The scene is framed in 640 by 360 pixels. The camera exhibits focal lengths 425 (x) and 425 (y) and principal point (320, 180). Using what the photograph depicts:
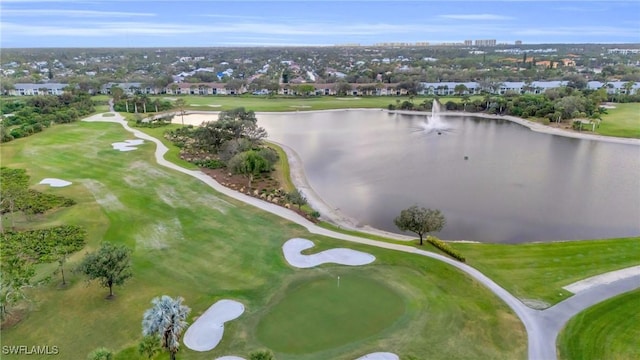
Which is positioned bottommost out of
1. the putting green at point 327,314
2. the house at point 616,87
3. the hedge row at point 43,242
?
the putting green at point 327,314

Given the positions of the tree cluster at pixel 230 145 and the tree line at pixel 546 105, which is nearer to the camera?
the tree cluster at pixel 230 145

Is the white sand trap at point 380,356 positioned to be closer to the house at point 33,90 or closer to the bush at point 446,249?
the bush at point 446,249

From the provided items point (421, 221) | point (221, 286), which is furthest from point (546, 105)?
point (221, 286)

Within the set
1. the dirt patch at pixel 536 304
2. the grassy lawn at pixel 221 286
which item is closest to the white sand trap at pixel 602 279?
the dirt patch at pixel 536 304

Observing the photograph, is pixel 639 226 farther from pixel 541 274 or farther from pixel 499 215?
pixel 541 274

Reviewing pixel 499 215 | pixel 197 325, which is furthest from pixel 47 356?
pixel 499 215

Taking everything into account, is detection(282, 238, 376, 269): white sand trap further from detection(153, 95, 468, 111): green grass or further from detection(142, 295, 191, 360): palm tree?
detection(153, 95, 468, 111): green grass

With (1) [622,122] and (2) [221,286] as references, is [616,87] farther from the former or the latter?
(2) [221,286]
